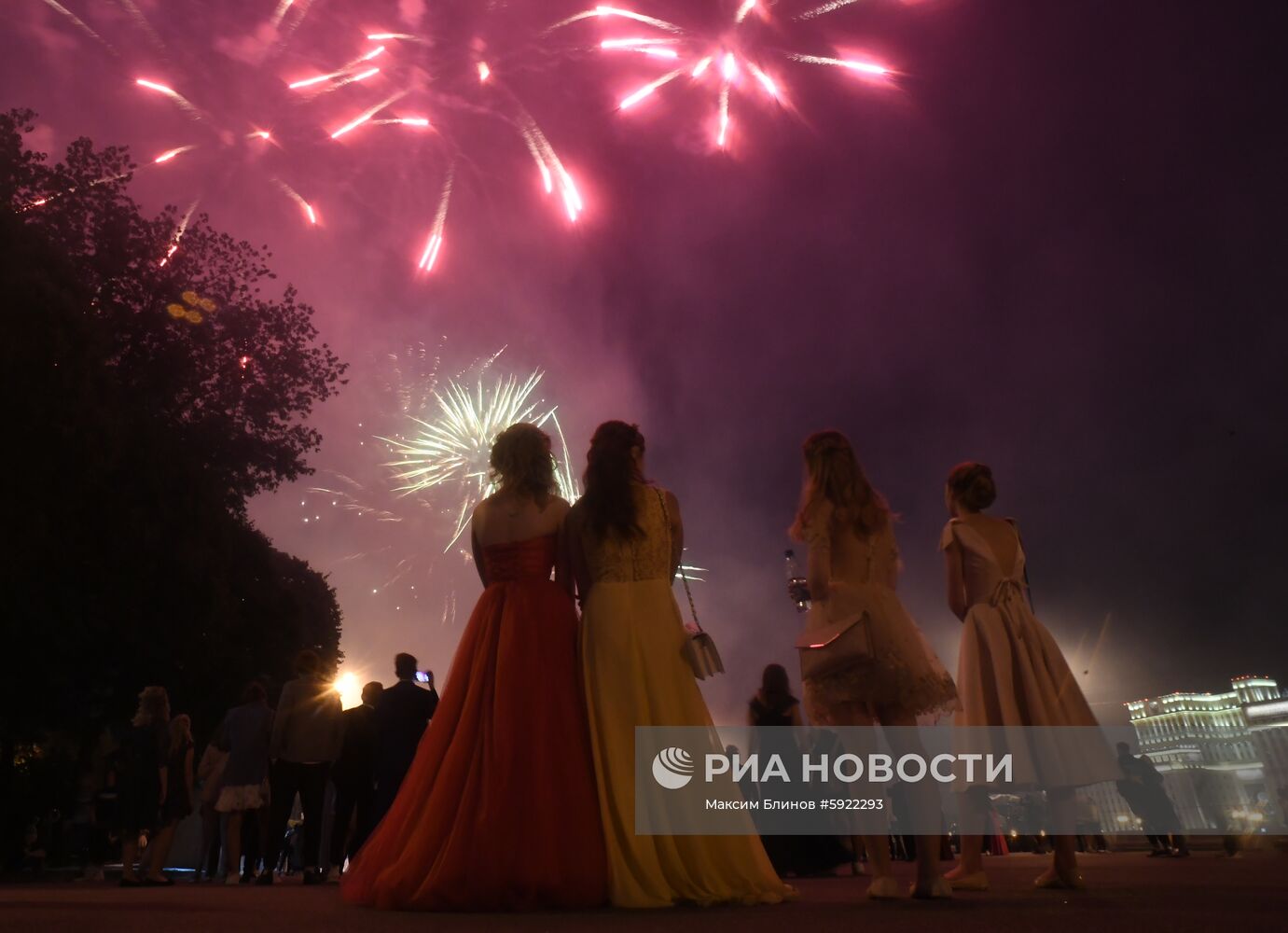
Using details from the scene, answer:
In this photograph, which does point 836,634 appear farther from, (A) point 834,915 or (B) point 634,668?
(A) point 834,915

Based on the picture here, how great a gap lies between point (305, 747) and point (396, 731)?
136cm

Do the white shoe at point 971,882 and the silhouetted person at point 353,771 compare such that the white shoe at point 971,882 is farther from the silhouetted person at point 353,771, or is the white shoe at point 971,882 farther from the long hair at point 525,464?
the silhouetted person at point 353,771

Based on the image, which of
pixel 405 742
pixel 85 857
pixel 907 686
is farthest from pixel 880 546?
pixel 85 857

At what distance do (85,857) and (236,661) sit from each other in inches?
324

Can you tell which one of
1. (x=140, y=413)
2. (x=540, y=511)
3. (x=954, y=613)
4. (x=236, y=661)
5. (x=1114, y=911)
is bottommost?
(x=1114, y=911)

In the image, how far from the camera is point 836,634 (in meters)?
4.76

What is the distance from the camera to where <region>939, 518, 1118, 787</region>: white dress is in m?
5.09

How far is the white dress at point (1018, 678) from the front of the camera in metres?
5.09

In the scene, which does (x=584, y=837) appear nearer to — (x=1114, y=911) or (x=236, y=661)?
(x=1114, y=911)

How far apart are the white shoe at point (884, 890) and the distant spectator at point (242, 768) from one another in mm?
7158

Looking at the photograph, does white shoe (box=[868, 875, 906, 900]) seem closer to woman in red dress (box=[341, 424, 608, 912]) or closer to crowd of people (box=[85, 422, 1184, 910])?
crowd of people (box=[85, 422, 1184, 910])

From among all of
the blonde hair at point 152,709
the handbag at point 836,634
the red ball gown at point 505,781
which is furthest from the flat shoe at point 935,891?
the blonde hair at point 152,709

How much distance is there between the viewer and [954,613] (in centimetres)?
559

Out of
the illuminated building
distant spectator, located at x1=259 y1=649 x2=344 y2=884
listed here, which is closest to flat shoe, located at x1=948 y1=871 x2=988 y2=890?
distant spectator, located at x1=259 y1=649 x2=344 y2=884
